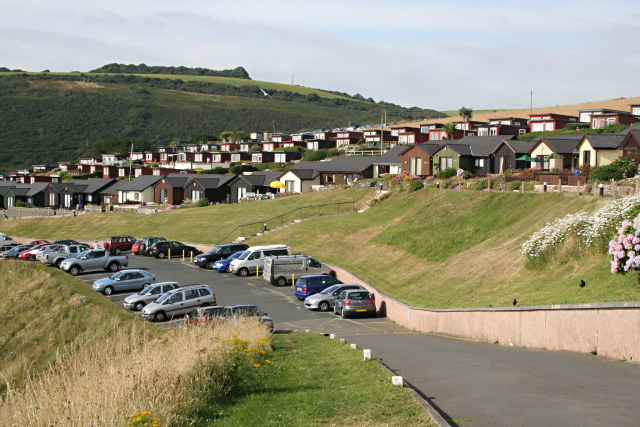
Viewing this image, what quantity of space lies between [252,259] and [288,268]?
13.8 ft

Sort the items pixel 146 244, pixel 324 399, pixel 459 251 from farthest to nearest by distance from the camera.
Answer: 1. pixel 146 244
2. pixel 459 251
3. pixel 324 399

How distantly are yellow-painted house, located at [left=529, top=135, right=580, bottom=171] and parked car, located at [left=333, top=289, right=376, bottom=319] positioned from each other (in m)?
33.4

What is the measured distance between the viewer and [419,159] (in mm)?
68750

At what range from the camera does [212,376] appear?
1305 centimetres

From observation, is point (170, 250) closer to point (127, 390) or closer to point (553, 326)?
point (553, 326)

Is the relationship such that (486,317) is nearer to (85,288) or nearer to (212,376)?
(212,376)

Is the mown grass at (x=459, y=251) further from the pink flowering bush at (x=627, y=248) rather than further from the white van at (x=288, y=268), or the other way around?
the white van at (x=288, y=268)

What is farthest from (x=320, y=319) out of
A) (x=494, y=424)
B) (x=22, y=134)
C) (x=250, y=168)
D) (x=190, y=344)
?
(x=22, y=134)

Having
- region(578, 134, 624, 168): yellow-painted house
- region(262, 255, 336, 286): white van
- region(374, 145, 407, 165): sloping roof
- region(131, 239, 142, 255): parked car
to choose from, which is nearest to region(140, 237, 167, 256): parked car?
region(131, 239, 142, 255): parked car

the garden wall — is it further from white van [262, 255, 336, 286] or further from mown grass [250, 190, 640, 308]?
white van [262, 255, 336, 286]

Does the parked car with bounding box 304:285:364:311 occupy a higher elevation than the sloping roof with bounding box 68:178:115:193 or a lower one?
lower

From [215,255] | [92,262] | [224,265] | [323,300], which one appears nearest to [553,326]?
[323,300]

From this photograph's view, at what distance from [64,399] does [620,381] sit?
10.4 metres

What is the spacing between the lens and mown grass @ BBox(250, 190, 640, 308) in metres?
23.2
